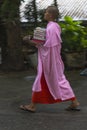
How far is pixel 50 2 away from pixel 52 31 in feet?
19.7

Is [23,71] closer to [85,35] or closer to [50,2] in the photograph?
[85,35]

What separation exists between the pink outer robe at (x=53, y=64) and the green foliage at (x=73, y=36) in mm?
4030

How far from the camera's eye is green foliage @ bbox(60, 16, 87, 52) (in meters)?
10.8

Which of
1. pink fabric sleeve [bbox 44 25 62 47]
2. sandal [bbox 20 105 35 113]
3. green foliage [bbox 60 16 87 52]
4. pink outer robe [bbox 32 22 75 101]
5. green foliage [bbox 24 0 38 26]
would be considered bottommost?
green foliage [bbox 60 16 87 52]

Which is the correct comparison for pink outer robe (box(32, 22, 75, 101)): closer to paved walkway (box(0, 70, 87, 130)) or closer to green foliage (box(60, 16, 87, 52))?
paved walkway (box(0, 70, 87, 130))

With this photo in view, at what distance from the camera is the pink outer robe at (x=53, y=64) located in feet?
21.9

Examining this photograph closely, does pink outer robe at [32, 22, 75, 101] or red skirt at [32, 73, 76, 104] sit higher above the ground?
pink outer robe at [32, 22, 75, 101]

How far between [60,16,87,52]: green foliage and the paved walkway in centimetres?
179

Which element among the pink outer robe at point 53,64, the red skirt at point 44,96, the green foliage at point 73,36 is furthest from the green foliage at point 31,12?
the red skirt at point 44,96

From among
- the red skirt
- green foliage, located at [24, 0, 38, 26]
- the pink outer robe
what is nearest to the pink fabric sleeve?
the pink outer robe

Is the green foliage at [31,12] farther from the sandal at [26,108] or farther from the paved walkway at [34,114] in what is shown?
the sandal at [26,108]

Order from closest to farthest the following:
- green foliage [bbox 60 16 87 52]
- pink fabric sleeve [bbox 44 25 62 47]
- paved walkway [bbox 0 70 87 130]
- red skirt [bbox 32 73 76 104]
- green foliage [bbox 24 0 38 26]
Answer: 1. paved walkway [bbox 0 70 87 130]
2. pink fabric sleeve [bbox 44 25 62 47]
3. red skirt [bbox 32 73 76 104]
4. green foliage [bbox 60 16 87 52]
5. green foliage [bbox 24 0 38 26]

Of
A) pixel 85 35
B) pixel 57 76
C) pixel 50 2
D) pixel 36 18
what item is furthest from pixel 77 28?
pixel 57 76

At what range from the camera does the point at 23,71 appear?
10.7 metres
